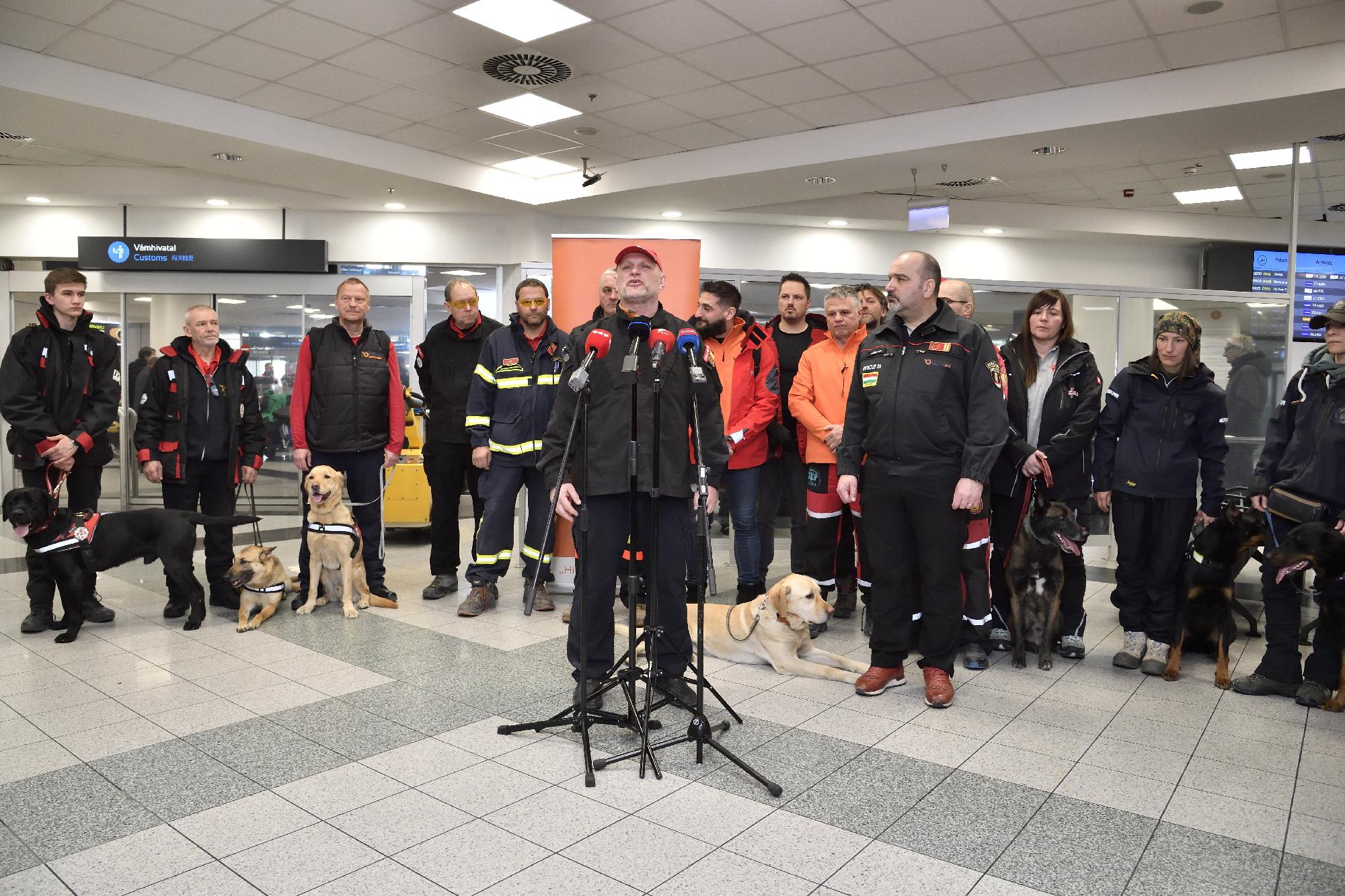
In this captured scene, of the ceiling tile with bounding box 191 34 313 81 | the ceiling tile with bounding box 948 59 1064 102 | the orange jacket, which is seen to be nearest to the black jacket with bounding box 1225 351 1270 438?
the ceiling tile with bounding box 948 59 1064 102

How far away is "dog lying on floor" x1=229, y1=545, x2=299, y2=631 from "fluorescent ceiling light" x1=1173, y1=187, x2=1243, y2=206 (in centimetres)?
899

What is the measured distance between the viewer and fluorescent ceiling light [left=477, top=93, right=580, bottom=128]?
693 cm

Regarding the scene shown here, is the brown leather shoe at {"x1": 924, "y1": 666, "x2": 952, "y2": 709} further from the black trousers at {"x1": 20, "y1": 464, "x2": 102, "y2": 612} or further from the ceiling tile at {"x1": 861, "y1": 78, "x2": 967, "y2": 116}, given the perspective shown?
the ceiling tile at {"x1": 861, "y1": 78, "x2": 967, "y2": 116}

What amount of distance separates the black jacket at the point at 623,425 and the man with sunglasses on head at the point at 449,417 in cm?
229

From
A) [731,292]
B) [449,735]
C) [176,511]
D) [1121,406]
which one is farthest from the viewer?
[731,292]

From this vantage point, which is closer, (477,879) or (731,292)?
(477,879)

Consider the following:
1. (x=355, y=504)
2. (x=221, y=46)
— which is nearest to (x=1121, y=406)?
(x=355, y=504)

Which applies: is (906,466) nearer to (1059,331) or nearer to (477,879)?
(1059,331)

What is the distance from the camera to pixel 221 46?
19.1ft

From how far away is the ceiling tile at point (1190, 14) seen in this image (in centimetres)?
496

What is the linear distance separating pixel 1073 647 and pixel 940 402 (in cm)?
164

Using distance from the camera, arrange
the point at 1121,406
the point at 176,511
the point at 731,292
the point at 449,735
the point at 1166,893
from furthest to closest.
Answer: the point at 731,292 < the point at 176,511 < the point at 1121,406 < the point at 449,735 < the point at 1166,893

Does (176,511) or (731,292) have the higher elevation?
(731,292)

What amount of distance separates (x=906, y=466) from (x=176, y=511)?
11.8ft
